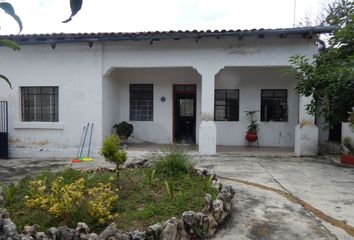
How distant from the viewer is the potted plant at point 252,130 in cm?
1252

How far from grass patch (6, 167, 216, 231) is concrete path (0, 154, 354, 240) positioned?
0.68 meters

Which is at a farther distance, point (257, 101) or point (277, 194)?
point (257, 101)

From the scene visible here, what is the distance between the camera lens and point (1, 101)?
1157cm

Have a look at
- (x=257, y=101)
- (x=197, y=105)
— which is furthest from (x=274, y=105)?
(x=197, y=105)

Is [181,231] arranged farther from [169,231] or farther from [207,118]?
[207,118]

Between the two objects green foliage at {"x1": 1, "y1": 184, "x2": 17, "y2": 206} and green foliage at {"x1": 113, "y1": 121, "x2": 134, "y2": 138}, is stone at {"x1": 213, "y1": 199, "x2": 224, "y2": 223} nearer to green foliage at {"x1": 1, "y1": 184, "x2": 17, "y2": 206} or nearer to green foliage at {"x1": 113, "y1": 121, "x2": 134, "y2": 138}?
green foliage at {"x1": 1, "y1": 184, "x2": 17, "y2": 206}

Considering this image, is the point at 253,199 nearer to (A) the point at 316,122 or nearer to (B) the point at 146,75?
(A) the point at 316,122

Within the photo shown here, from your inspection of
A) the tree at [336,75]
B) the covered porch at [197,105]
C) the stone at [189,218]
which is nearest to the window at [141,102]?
the covered porch at [197,105]

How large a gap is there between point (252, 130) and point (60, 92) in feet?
23.5

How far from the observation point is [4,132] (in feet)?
37.6

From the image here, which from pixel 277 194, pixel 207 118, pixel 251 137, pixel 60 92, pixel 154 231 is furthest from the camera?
pixel 251 137

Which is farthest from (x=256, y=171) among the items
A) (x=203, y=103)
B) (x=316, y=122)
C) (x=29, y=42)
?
(x=29, y=42)

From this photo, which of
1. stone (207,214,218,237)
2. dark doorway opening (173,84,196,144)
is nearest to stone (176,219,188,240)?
stone (207,214,218,237)

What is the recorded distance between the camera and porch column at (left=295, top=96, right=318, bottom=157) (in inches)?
422
